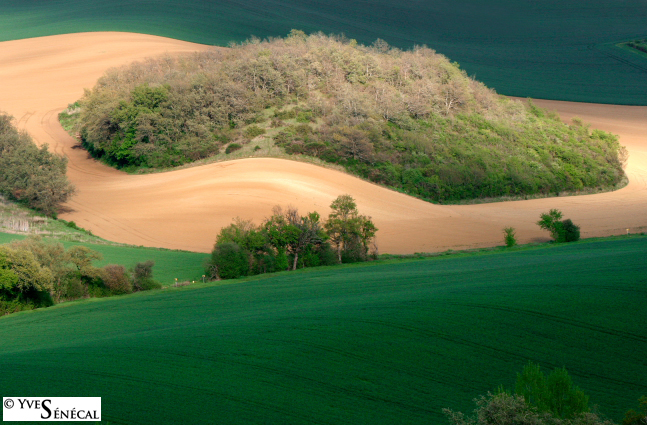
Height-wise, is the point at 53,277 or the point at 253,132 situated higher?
the point at 253,132

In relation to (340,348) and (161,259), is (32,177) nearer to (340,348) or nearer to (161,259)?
(161,259)

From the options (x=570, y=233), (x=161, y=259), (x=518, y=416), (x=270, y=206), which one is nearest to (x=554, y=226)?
(x=570, y=233)

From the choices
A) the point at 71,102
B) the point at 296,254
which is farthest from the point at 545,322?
the point at 71,102

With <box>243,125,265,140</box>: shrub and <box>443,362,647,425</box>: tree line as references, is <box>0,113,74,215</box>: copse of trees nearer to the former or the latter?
<box>243,125,265,140</box>: shrub

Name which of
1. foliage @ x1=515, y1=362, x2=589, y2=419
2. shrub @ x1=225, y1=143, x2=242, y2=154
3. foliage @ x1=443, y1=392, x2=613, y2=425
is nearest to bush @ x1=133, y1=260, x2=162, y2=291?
foliage @ x1=515, y1=362, x2=589, y2=419

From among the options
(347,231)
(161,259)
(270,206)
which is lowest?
(161,259)

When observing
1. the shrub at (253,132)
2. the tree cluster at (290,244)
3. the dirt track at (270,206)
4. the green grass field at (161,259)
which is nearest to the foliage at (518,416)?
the tree cluster at (290,244)

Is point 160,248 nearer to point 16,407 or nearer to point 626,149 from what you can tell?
point 16,407
